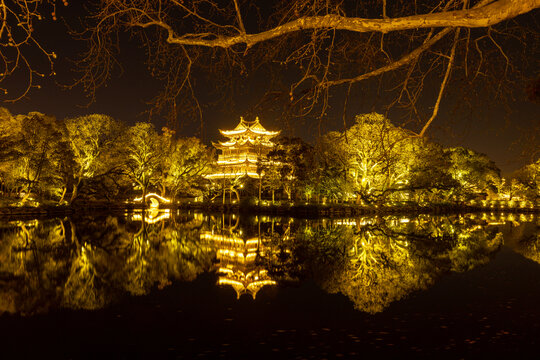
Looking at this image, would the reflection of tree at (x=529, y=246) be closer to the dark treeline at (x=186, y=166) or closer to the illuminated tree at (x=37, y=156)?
the dark treeline at (x=186, y=166)

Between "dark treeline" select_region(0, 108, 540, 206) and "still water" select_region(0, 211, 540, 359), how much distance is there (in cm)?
1076

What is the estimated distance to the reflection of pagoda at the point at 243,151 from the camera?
46.4 m

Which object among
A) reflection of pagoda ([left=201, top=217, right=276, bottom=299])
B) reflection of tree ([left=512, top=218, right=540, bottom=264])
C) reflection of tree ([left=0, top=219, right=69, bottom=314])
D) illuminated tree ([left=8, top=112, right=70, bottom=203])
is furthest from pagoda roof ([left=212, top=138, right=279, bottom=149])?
reflection of tree ([left=0, top=219, right=69, bottom=314])

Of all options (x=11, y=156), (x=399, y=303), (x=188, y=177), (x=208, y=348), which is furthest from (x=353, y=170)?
(x=208, y=348)

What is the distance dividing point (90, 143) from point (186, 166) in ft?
42.9

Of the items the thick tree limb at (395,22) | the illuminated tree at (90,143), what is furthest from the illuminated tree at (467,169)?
the thick tree limb at (395,22)

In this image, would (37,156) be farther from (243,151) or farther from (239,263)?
(243,151)

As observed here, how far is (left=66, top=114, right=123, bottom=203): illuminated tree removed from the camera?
36406 millimetres

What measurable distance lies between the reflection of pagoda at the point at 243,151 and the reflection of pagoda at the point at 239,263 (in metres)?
25.1

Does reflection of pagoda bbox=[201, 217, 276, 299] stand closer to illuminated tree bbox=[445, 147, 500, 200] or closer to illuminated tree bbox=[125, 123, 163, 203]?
illuminated tree bbox=[125, 123, 163, 203]

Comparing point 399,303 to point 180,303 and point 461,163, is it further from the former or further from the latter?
point 461,163

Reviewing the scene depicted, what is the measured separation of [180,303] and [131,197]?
46833 mm

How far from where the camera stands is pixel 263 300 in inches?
341

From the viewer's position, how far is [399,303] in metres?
8.45
